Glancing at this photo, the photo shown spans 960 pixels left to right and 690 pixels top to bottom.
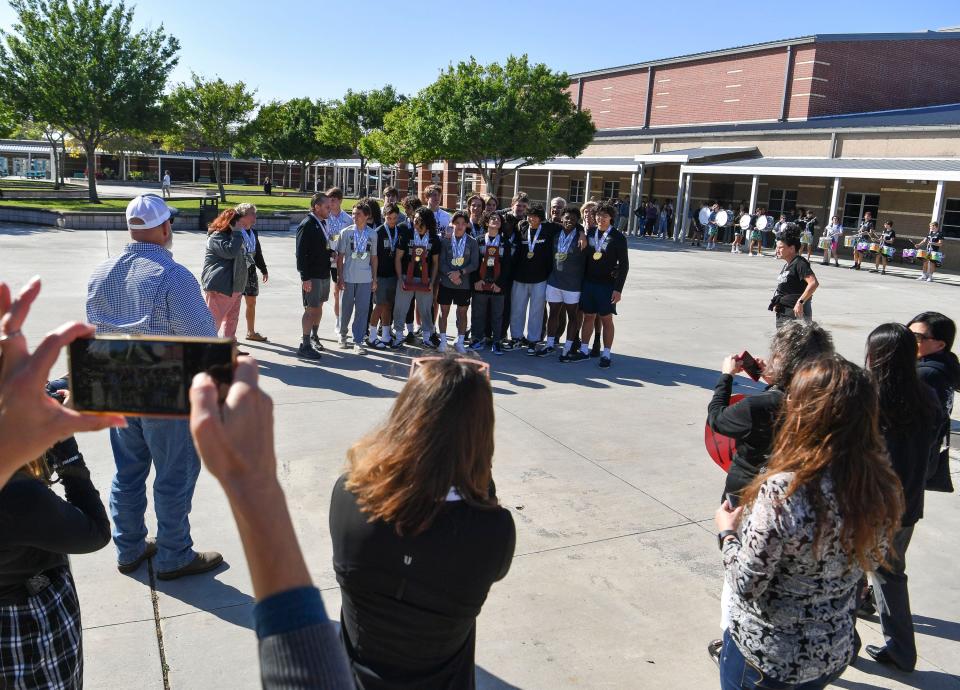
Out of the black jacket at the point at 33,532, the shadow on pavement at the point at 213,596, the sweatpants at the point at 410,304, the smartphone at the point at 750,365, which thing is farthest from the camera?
the sweatpants at the point at 410,304

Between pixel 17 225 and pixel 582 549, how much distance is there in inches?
967

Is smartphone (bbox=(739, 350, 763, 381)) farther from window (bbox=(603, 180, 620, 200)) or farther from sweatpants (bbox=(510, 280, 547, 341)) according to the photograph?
window (bbox=(603, 180, 620, 200))

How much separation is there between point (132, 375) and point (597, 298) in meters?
8.55

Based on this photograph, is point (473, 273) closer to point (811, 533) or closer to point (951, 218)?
point (811, 533)

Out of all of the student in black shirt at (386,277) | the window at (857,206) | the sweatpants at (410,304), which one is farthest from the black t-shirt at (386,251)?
the window at (857,206)

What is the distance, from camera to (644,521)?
5.15m

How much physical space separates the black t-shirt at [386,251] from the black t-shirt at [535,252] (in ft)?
5.27

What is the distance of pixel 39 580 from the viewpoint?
7.61 feet

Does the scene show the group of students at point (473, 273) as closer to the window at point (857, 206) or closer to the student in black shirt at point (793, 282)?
the student in black shirt at point (793, 282)

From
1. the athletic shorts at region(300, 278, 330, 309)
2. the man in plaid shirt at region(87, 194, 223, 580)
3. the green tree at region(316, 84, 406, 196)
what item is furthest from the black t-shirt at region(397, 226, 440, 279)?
the green tree at region(316, 84, 406, 196)

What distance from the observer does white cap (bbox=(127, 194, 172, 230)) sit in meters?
4.04

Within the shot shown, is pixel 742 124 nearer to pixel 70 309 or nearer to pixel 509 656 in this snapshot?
pixel 70 309

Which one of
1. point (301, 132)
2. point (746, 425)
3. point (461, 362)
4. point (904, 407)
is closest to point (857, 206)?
point (904, 407)

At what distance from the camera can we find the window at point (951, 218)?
2628 cm
